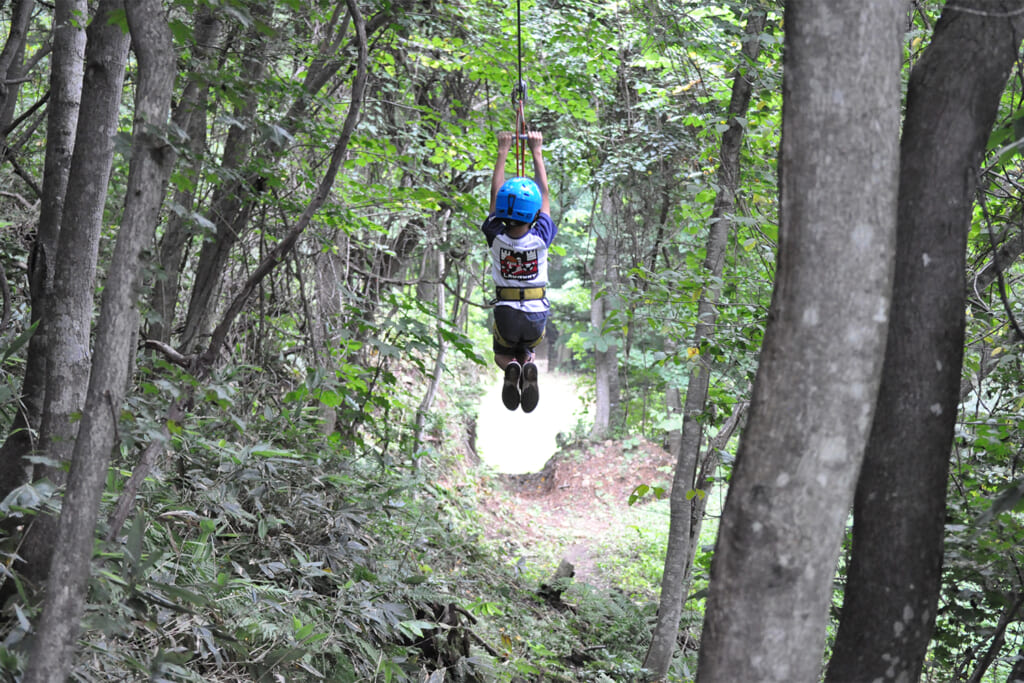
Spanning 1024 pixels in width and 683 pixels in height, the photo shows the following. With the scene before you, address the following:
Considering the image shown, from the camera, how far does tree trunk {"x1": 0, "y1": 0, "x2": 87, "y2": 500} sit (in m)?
2.98

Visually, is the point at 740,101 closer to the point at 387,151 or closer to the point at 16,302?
the point at 387,151

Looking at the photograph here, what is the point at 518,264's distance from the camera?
5.59 meters

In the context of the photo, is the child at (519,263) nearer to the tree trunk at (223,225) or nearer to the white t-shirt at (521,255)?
the white t-shirt at (521,255)

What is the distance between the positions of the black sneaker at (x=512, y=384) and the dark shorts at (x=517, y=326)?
174 millimetres

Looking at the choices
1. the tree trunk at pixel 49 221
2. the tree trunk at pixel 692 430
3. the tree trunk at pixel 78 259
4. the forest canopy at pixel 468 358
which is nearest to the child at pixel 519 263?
the forest canopy at pixel 468 358

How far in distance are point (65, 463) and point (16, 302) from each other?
10.3ft

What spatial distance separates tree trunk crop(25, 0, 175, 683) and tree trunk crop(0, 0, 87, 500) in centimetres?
83

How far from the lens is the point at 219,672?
3303 millimetres

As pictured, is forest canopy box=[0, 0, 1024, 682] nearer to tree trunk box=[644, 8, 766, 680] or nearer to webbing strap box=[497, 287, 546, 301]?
tree trunk box=[644, 8, 766, 680]

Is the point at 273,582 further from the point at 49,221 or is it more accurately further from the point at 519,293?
the point at 519,293

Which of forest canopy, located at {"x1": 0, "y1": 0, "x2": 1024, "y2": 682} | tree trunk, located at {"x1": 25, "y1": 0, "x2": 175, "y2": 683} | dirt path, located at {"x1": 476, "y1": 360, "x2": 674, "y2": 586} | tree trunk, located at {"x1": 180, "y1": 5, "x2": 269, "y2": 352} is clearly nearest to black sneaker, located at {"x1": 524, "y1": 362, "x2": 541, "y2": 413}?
forest canopy, located at {"x1": 0, "y1": 0, "x2": 1024, "y2": 682}

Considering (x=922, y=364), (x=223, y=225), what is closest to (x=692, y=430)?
(x=223, y=225)

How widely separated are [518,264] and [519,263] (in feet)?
0.04

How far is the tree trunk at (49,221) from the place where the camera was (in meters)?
2.98
